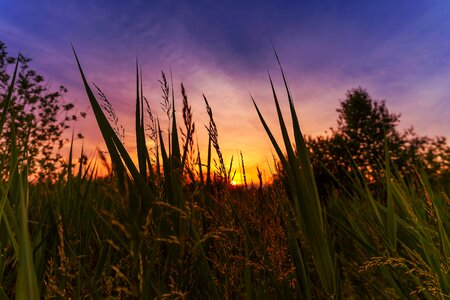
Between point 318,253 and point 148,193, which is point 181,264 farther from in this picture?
point 318,253

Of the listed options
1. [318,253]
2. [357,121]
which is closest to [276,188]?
[318,253]

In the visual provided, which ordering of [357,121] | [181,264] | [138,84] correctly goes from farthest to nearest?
[357,121]
[138,84]
[181,264]

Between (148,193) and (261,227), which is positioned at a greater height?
(148,193)

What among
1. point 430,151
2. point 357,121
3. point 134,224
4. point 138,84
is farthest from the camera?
point 357,121

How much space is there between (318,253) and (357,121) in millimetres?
30635

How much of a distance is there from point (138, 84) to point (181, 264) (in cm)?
68

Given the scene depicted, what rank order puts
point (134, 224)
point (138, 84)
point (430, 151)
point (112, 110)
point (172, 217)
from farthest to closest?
point (430, 151) → point (112, 110) → point (138, 84) → point (172, 217) → point (134, 224)

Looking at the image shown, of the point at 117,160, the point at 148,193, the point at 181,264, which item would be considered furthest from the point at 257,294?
the point at 117,160

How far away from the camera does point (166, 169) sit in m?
1.36

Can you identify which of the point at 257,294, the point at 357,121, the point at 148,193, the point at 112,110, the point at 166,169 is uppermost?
the point at 357,121

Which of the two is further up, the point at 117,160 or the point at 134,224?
the point at 117,160

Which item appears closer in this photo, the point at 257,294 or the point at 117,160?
the point at 117,160

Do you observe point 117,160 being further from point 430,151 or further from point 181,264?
point 430,151

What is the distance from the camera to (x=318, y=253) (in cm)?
115
